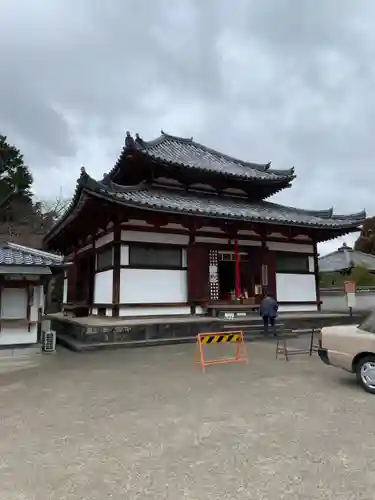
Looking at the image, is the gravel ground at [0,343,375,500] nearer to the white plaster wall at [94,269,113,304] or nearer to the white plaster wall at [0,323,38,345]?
the white plaster wall at [0,323,38,345]

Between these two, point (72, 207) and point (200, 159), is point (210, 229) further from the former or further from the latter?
point (72, 207)

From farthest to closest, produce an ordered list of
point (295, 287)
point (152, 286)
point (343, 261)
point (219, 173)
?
point (343, 261)
point (295, 287)
point (219, 173)
point (152, 286)

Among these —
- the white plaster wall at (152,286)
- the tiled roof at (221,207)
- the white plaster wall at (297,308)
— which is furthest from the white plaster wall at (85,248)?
the white plaster wall at (297,308)

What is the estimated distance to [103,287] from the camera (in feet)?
47.7

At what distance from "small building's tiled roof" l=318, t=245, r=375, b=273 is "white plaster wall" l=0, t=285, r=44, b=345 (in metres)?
23.9

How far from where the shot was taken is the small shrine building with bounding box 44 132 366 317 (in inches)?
525

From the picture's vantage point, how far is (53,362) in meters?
9.36

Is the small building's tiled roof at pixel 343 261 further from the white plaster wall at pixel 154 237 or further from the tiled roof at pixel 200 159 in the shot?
the white plaster wall at pixel 154 237

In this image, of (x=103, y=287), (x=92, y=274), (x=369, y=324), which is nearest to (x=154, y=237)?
(x=103, y=287)

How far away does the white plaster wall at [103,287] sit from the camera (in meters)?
13.7

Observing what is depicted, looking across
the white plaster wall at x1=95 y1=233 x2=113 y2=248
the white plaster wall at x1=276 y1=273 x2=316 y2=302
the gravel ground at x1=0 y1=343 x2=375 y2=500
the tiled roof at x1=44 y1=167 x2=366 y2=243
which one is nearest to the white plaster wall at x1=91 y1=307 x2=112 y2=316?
the white plaster wall at x1=95 y1=233 x2=113 y2=248

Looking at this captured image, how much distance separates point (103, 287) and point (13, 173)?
23.6 meters

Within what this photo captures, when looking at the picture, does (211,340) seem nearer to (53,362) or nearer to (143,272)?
(53,362)

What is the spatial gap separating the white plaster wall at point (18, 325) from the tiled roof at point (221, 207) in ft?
13.1
